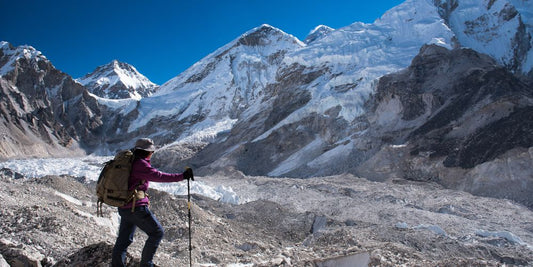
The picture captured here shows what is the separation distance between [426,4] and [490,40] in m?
15.9

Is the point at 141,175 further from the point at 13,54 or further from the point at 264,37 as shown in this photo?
the point at 264,37

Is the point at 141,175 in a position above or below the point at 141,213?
above

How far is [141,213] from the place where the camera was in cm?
466

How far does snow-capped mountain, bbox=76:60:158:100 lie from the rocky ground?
113405 millimetres

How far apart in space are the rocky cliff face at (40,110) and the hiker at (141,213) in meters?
65.4

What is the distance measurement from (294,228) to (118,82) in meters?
131

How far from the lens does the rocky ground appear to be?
6664mm

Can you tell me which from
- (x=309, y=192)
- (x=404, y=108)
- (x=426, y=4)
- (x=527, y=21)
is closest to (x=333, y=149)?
(x=404, y=108)

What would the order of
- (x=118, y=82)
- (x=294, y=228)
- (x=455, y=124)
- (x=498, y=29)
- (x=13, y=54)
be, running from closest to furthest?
(x=294, y=228)
(x=455, y=124)
(x=498, y=29)
(x=13, y=54)
(x=118, y=82)

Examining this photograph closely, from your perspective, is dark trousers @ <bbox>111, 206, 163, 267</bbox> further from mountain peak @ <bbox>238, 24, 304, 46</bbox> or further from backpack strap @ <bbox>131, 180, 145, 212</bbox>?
mountain peak @ <bbox>238, 24, 304, 46</bbox>

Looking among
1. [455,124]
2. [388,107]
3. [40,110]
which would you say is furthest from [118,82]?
[455,124]

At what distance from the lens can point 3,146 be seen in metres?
62.9

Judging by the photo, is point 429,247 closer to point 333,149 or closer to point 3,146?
point 333,149

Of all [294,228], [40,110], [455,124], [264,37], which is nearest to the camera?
[294,228]
